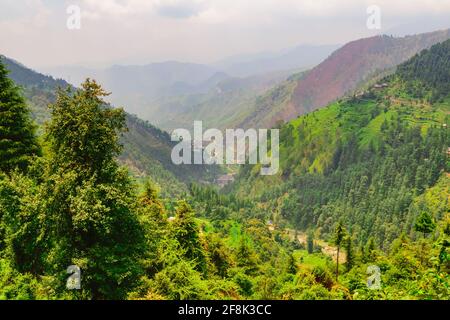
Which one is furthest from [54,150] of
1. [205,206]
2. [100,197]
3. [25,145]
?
[205,206]

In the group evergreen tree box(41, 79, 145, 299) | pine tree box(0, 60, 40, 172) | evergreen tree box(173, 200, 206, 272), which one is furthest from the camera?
evergreen tree box(173, 200, 206, 272)

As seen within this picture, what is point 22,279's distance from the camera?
2030 cm

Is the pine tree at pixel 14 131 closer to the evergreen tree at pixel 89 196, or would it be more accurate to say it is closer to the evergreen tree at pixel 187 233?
the evergreen tree at pixel 89 196

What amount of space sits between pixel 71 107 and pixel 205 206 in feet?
440

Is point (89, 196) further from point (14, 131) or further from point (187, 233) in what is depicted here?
point (187, 233)

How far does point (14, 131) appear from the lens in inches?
1329

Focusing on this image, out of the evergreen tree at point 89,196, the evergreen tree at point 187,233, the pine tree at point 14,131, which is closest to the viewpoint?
the evergreen tree at point 89,196

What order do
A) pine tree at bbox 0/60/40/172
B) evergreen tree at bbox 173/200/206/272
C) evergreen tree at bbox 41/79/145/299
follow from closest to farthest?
evergreen tree at bbox 41/79/145/299 < pine tree at bbox 0/60/40/172 < evergreen tree at bbox 173/200/206/272

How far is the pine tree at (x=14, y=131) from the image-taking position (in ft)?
107

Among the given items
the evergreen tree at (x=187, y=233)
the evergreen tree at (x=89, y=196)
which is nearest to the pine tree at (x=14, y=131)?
the evergreen tree at (x=89, y=196)

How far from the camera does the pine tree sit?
32.6 meters

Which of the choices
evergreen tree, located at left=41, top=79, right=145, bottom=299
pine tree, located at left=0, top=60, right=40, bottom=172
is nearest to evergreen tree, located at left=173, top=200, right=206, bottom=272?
pine tree, located at left=0, top=60, right=40, bottom=172

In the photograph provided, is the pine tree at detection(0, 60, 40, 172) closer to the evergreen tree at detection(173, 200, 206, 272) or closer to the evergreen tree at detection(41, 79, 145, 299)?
the evergreen tree at detection(41, 79, 145, 299)

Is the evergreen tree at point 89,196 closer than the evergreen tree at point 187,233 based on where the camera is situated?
Yes
